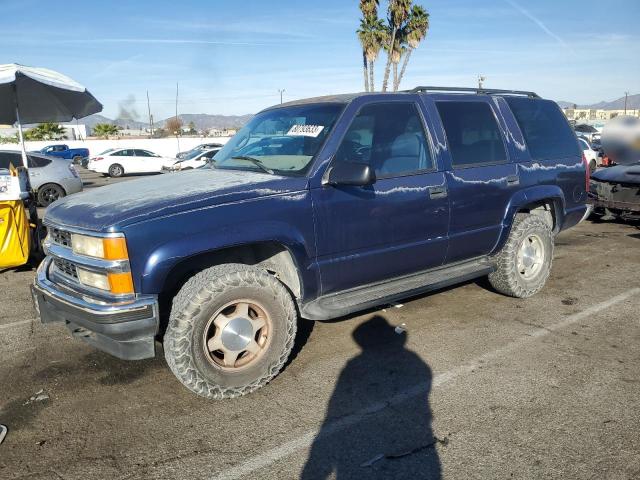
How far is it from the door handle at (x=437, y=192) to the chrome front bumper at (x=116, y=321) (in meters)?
2.24

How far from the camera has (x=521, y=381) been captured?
11.1 ft

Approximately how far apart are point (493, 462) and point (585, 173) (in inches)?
156

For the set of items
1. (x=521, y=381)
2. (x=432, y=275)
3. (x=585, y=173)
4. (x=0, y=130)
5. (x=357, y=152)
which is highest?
(x=0, y=130)

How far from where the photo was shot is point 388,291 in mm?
3898

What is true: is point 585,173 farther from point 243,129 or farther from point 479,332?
point 243,129

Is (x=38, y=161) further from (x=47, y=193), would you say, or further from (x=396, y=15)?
(x=396, y=15)

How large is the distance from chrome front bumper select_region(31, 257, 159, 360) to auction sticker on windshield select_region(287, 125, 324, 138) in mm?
1632

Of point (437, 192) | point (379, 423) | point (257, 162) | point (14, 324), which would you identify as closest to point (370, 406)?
point (379, 423)

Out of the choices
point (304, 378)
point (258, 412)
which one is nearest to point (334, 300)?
point (304, 378)

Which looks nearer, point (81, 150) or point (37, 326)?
point (37, 326)

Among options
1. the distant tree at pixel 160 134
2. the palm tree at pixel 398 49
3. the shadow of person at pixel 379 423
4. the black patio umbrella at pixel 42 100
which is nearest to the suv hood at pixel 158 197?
the shadow of person at pixel 379 423

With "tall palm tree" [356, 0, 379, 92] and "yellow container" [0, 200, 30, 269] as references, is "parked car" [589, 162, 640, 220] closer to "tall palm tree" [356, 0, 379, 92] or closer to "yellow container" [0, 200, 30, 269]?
"yellow container" [0, 200, 30, 269]

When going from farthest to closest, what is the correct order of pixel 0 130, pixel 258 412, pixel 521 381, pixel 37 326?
pixel 0 130, pixel 37 326, pixel 521 381, pixel 258 412

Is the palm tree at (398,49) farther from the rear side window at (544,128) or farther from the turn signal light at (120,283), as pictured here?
the turn signal light at (120,283)
